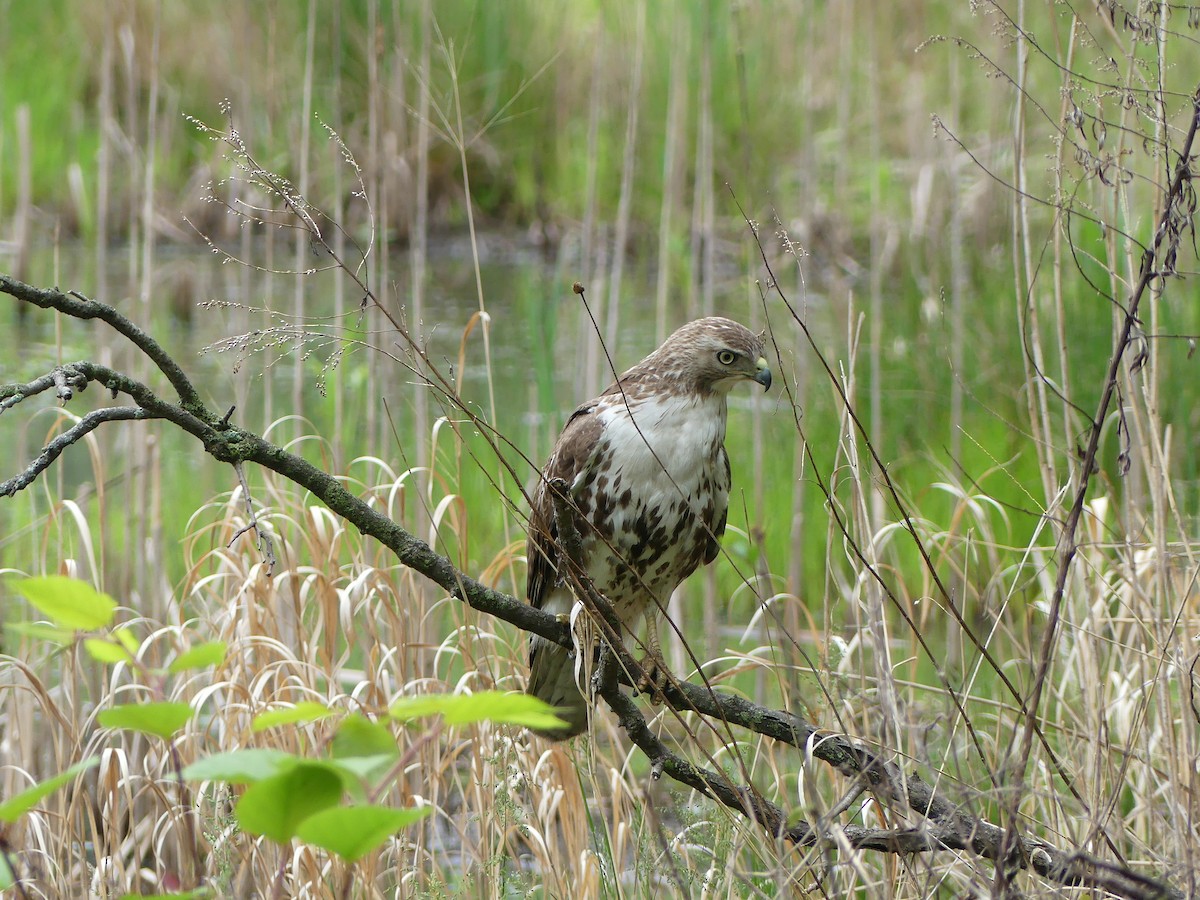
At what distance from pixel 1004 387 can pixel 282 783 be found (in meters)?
4.06

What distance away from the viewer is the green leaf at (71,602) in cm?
80

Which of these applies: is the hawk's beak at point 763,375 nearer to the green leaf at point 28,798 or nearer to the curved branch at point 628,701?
the curved branch at point 628,701

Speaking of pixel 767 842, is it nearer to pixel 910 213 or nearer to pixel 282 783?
pixel 282 783

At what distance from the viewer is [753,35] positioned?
8.11 meters

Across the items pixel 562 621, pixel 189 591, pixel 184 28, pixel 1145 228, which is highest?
pixel 184 28

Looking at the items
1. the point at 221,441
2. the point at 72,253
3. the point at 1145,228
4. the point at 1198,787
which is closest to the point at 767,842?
the point at 1198,787

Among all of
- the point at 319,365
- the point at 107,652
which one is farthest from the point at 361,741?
the point at 319,365

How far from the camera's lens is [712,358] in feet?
8.08

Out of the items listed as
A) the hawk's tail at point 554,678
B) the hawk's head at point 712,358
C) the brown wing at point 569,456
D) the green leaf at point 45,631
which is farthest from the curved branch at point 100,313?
the hawk's tail at point 554,678

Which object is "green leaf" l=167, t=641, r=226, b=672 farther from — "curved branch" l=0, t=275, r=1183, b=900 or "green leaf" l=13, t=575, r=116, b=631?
"curved branch" l=0, t=275, r=1183, b=900

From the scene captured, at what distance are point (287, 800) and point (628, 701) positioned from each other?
3.93 feet

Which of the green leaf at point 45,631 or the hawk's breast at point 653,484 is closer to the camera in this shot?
the green leaf at point 45,631

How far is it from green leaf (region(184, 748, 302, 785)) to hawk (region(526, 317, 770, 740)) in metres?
1.59

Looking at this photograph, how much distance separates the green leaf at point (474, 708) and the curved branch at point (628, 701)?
597 mm
